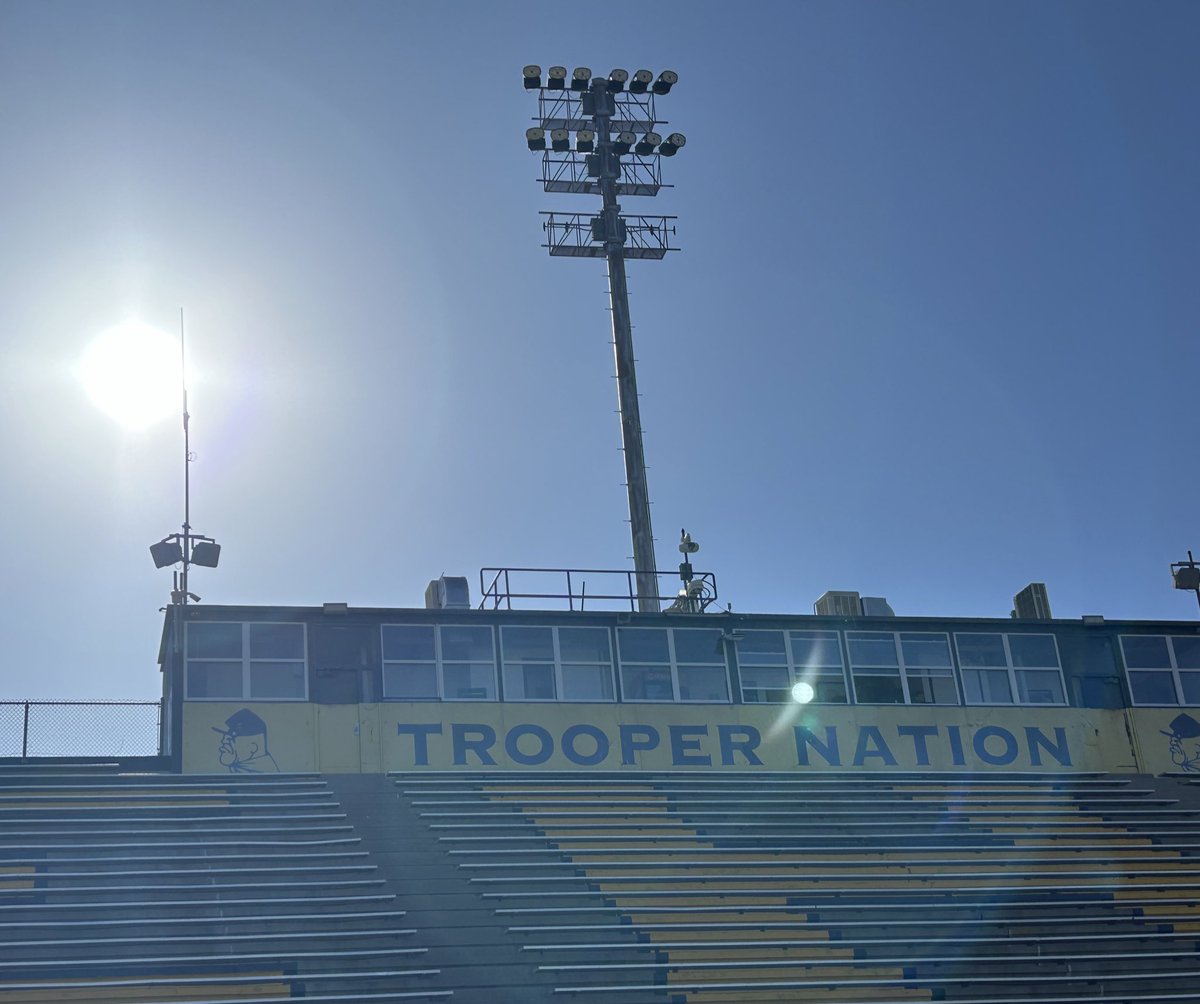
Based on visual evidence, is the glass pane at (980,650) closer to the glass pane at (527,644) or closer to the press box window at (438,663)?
the glass pane at (527,644)

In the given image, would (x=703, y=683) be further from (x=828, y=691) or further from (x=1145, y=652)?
(x=1145, y=652)

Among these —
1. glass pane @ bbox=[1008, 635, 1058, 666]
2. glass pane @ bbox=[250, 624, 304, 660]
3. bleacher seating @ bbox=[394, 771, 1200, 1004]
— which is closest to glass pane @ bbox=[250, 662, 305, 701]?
glass pane @ bbox=[250, 624, 304, 660]

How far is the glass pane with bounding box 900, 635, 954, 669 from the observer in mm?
29297

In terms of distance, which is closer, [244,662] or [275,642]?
[244,662]

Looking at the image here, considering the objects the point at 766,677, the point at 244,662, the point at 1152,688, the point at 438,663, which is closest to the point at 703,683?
the point at 766,677

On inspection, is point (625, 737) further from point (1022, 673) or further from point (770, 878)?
point (1022, 673)

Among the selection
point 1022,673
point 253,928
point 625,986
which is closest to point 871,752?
point 1022,673

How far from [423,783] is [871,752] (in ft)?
24.6

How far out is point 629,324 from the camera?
33219 millimetres

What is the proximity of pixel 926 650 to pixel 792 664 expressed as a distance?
242cm

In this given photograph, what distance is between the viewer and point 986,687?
2944cm

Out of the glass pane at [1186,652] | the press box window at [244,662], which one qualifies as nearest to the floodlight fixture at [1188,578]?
the glass pane at [1186,652]

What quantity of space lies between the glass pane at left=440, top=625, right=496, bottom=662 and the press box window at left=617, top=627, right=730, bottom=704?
2145 millimetres

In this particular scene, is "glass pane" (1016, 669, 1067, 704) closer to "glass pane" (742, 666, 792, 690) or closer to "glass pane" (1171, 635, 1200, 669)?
"glass pane" (1171, 635, 1200, 669)
